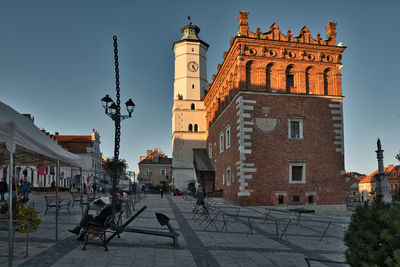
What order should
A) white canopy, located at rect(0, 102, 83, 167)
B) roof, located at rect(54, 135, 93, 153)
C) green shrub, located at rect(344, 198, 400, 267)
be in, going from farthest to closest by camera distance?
roof, located at rect(54, 135, 93, 153), white canopy, located at rect(0, 102, 83, 167), green shrub, located at rect(344, 198, 400, 267)

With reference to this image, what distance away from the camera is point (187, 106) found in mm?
43719

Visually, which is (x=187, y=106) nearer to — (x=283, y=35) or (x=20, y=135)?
(x=283, y=35)

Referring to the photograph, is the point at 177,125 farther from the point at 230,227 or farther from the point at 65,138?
the point at 65,138

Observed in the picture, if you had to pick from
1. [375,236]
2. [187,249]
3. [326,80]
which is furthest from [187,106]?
[375,236]

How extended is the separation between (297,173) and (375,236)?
22.1 metres

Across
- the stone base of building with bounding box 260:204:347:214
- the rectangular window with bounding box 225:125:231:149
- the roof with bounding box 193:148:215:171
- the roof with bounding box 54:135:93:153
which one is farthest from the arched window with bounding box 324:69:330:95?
the roof with bounding box 54:135:93:153

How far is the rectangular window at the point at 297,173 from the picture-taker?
23.9 meters

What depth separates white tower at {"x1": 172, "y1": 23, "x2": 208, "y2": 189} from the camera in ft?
142

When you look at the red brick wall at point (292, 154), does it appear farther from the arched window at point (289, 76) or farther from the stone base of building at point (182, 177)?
the stone base of building at point (182, 177)

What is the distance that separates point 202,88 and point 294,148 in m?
23.1

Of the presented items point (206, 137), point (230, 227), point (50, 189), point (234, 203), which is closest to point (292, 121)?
point (234, 203)

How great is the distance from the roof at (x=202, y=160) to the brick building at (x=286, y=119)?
31.9 ft

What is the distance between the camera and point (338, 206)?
24.4 metres

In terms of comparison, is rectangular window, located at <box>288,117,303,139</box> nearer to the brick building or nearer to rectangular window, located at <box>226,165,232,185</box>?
the brick building
